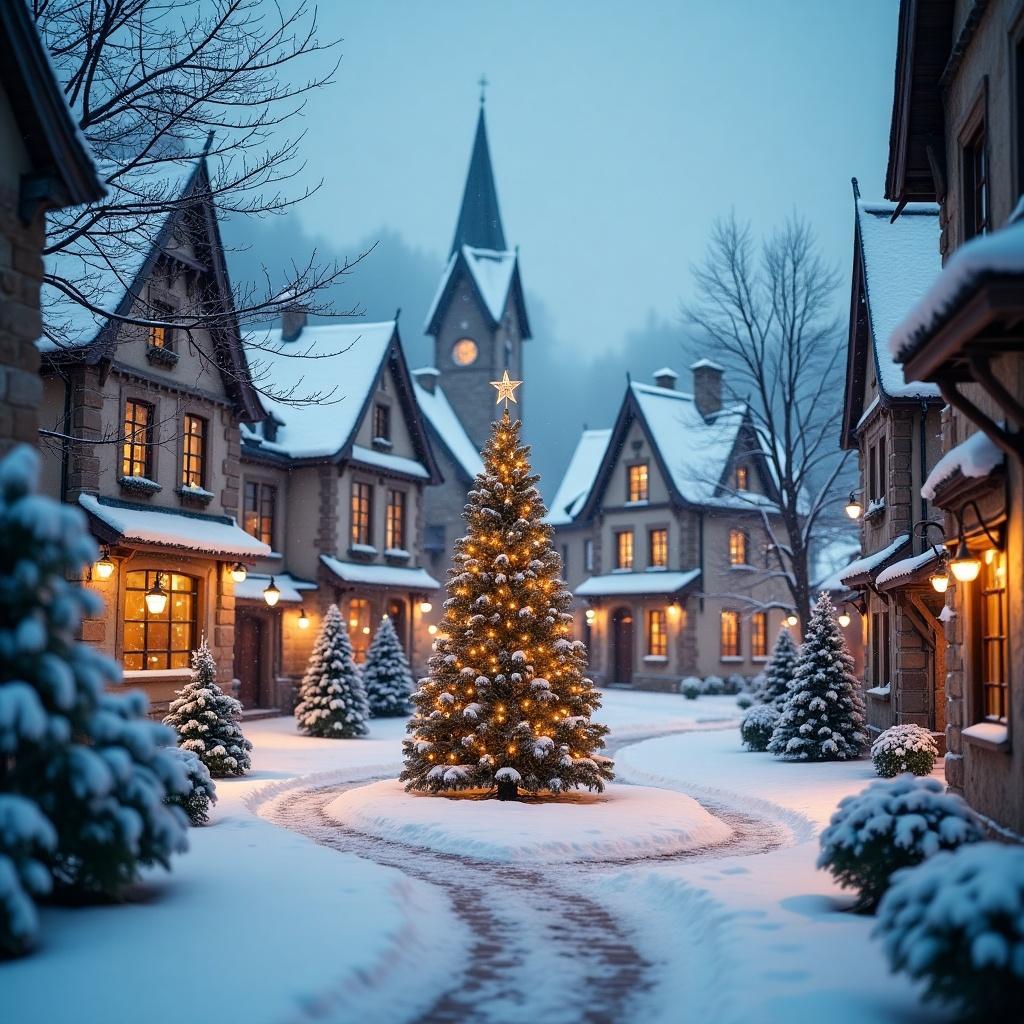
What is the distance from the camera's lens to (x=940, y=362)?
25.4 ft

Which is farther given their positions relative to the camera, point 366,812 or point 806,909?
point 366,812

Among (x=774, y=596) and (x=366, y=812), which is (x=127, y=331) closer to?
(x=366, y=812)

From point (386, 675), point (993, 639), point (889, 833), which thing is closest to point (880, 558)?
point (993, 639)

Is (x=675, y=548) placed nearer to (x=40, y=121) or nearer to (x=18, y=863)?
(x=40, y=121)

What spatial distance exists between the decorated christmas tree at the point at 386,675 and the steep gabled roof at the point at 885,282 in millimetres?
13572

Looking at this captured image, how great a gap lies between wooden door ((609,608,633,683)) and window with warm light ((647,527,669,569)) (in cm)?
217

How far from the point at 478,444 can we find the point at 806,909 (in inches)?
1730

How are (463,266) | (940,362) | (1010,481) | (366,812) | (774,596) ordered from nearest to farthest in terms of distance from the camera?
(940,362) < (1010,481) < (366,812) < (774,596) < (463,266)

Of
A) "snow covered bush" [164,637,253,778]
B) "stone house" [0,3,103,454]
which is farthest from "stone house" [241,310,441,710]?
"stone house" [0,3,103,454]

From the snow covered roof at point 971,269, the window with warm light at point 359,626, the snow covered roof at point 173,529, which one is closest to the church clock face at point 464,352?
the window with warm light at point 359,626

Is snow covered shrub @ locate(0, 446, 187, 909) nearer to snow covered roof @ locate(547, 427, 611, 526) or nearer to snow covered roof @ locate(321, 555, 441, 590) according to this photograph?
snow covered roof @ locate(321, 555, 441, 590)

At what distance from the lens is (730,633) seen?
40.6 meters

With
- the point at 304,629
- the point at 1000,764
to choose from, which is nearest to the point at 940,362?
the point at 1000,764

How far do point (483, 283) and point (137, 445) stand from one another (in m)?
37.1
